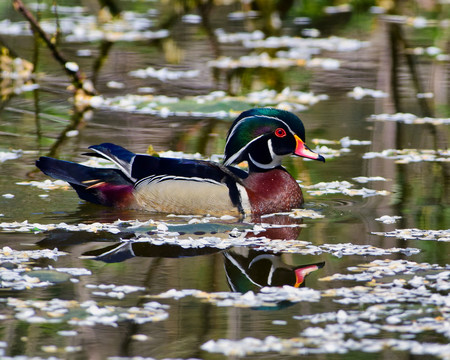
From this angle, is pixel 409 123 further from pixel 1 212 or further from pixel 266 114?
pixel 1 212

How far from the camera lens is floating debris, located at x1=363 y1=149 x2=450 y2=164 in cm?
1020

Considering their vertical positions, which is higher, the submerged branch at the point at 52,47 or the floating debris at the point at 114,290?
the submerged branch at the point at 52,47

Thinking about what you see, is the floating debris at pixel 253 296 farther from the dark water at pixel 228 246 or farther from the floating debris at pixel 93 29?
the floating debris at pixel 93 29

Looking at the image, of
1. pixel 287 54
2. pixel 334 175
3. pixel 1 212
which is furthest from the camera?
pixel 287 54

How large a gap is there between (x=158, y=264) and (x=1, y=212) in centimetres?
197

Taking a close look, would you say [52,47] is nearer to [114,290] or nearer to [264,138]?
[264,138]

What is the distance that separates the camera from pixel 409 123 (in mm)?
11797

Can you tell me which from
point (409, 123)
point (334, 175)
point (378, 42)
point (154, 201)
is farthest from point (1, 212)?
point (378, 42)

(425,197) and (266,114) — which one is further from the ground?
(266,114)

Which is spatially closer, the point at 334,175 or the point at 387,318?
the point at 387,318

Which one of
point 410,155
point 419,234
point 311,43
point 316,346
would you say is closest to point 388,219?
point 419,234

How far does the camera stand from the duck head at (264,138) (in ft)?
28.3

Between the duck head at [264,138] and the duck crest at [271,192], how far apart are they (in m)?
0.12

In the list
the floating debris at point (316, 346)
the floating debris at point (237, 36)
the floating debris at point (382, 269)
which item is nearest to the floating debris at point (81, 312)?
the floating debris at point (316, 346)
